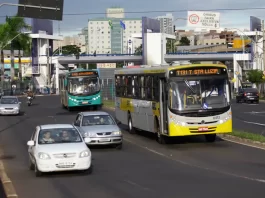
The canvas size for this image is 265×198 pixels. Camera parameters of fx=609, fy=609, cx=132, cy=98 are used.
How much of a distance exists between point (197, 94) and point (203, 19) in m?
98.3

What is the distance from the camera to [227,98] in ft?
74.6

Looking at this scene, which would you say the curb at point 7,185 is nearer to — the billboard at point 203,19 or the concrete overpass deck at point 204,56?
the concrete overpass deck at point 204,56

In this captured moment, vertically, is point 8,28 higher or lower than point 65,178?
higher

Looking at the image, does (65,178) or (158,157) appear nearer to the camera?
(65,178)

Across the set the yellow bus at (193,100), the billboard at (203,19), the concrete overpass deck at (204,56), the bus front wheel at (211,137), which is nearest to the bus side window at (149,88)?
the yellow bus at (193,100)

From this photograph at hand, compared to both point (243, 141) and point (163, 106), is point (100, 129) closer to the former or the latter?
point (163, 106)

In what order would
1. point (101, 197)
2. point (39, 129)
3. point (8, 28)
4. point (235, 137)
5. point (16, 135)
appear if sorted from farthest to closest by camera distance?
1. point (8, 28)
2. point (16, 135)
3. point (235, 137)
4. point (39, 129)
5. point (101, 197)

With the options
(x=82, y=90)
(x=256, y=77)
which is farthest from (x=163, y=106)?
(x=256, y=77)

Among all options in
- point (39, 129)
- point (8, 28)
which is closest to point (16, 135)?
point (39, 129)

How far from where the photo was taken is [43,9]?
28.4 meters

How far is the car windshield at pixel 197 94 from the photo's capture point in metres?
22.4

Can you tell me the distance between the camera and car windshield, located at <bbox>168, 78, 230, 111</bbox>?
22.4 m

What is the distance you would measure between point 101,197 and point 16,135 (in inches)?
759

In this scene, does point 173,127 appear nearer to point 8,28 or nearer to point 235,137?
point 235,137
